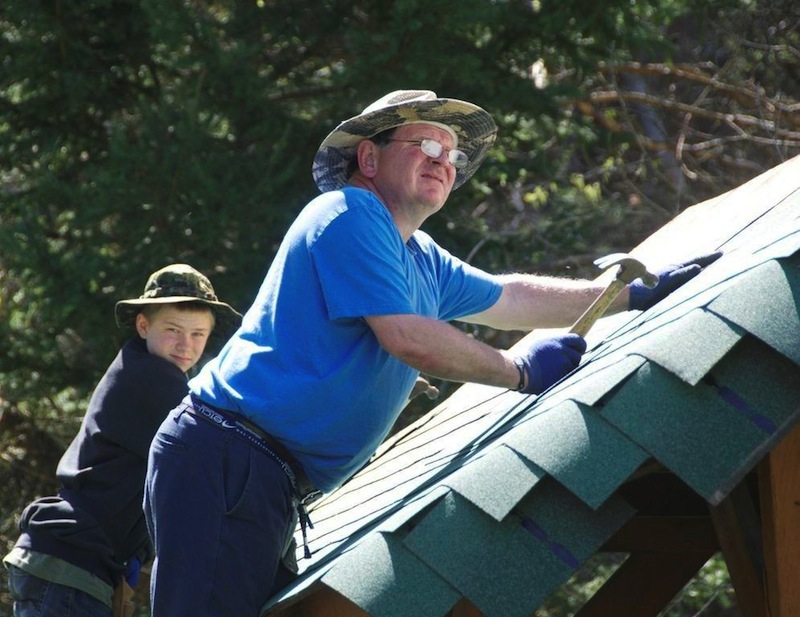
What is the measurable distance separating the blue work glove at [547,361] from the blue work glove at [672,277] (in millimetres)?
528

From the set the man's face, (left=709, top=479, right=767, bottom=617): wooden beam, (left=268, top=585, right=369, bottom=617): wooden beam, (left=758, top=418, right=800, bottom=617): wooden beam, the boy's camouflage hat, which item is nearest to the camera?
(left=758, top=418, right=800, bottom=617): wooden beam

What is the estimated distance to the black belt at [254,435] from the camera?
3.48m

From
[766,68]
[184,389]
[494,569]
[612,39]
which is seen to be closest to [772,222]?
[494,569]

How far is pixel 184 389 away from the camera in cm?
468

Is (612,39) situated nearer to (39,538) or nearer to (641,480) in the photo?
(641,480)

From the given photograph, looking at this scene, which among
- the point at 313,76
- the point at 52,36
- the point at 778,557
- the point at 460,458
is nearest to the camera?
the point at 778,557

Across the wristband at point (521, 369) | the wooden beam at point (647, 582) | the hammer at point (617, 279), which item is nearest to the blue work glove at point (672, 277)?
the hammer at point (617, 279)

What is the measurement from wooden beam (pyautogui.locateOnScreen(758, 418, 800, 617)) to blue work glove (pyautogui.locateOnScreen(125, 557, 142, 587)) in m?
2.45

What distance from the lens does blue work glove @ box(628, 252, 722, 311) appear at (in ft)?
12.8

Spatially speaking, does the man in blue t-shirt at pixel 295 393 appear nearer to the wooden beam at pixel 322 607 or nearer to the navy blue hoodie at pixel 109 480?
the wooden beam at pixel 322 607

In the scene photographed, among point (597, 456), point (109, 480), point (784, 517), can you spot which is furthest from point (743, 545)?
point (109, 480)

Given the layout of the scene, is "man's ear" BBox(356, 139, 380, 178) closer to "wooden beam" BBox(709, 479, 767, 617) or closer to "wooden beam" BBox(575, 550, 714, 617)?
"wooden beam" BBox(709, 479, 767, 617)

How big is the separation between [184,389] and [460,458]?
156 cm

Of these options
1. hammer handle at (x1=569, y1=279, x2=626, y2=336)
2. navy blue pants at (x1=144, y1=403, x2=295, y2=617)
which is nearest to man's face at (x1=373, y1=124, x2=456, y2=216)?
hammer handle at (x1=569, y1=279, x2=626, y2=336)
